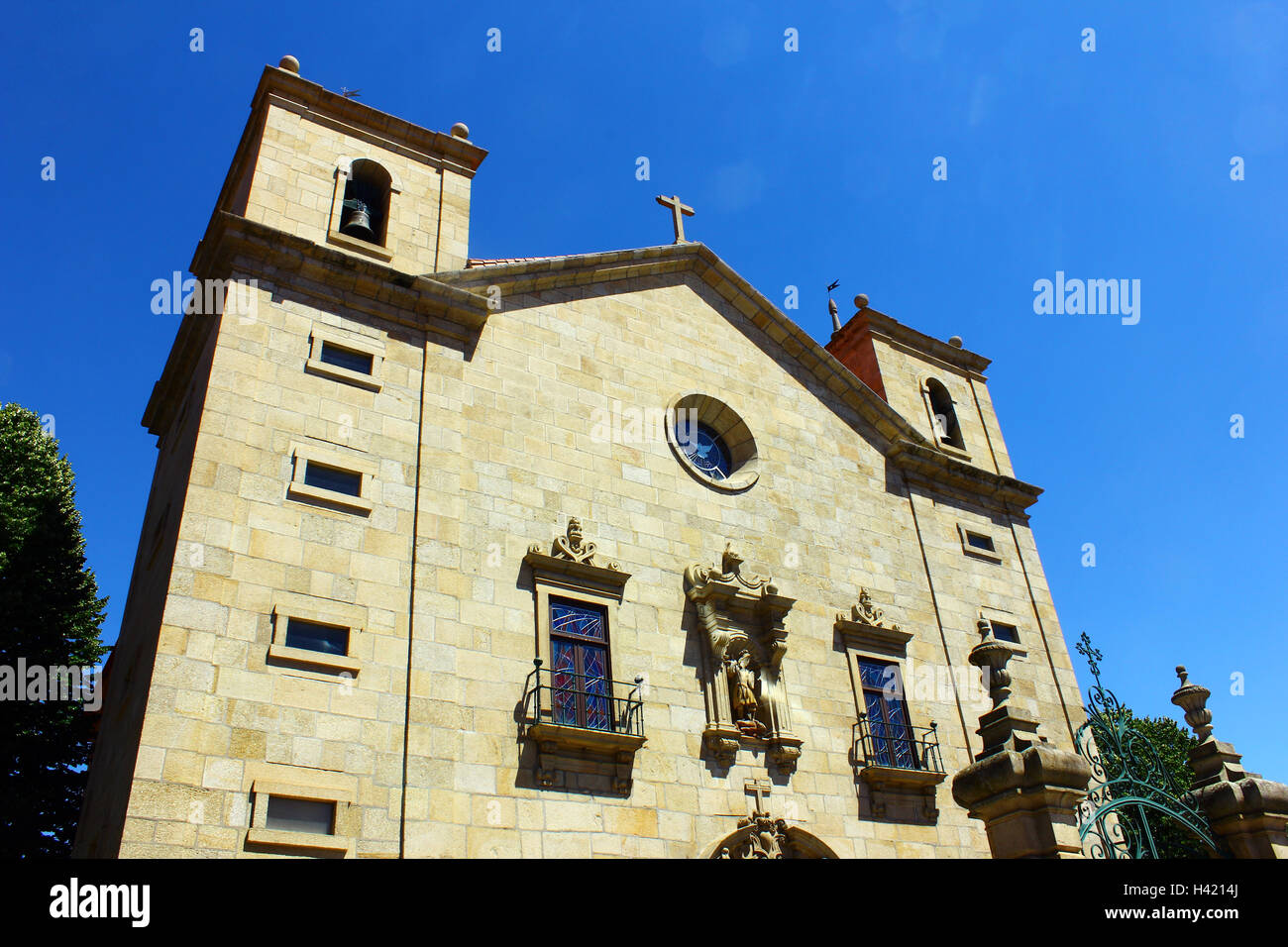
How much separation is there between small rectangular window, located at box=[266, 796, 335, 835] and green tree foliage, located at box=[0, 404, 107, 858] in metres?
13.5

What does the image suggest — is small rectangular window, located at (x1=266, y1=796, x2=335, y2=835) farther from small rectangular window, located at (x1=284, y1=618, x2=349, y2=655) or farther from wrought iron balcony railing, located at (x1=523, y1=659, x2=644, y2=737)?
wrought iron balcony railing, located at (x1=523, y1=659, x2=644, y2=737)

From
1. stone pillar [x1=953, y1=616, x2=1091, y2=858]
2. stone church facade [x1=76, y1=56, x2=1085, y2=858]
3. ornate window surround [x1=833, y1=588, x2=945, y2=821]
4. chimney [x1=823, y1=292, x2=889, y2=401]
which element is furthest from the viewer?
chimney [x1=823, y1=292, x2=889, y2=401]

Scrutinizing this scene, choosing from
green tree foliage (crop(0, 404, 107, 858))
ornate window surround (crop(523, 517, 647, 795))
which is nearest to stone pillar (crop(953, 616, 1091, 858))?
ornate window surround (crop(523, 517, 647, 795))

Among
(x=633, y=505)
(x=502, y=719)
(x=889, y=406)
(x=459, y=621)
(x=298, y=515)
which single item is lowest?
(x=502, y=719)

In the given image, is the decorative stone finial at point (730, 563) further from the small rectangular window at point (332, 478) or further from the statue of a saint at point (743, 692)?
the small rectangular window at point (332, 478)

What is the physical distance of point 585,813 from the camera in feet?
43.3

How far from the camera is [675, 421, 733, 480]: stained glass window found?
18.9m

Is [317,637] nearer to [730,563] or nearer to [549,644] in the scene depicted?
[549,644]

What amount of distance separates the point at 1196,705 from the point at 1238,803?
5.11ft

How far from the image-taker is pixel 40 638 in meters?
21.7

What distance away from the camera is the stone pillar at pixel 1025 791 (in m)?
10.1
